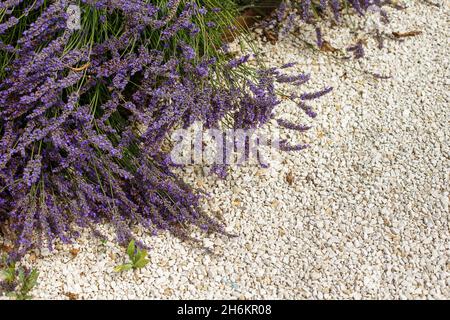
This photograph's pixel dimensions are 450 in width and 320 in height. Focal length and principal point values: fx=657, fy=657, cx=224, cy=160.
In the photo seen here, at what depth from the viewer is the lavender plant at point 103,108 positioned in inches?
90.3

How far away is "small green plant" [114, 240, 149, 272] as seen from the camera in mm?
2455

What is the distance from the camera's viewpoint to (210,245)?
8.54 ft

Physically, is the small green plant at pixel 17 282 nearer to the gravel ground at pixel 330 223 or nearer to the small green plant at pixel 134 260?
the gravel ground at pixel 330 223

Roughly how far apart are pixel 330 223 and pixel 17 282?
1.22 metres

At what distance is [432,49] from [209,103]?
1.55 m

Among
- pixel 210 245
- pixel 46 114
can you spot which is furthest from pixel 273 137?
pixel 46 114

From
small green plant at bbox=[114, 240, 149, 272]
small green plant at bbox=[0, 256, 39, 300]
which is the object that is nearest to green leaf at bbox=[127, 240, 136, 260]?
small green plant at bbox=[114, 240, 149, 272]

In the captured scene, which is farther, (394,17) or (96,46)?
(394,17)

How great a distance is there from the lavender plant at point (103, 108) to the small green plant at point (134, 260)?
0.16ft

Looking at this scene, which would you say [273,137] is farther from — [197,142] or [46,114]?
[46,114]

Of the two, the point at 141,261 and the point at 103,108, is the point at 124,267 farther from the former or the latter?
the point at 103,108

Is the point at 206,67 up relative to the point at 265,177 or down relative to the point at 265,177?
up

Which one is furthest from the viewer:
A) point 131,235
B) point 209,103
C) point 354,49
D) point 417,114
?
point 354,49

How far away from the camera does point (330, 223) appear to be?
2639mm
